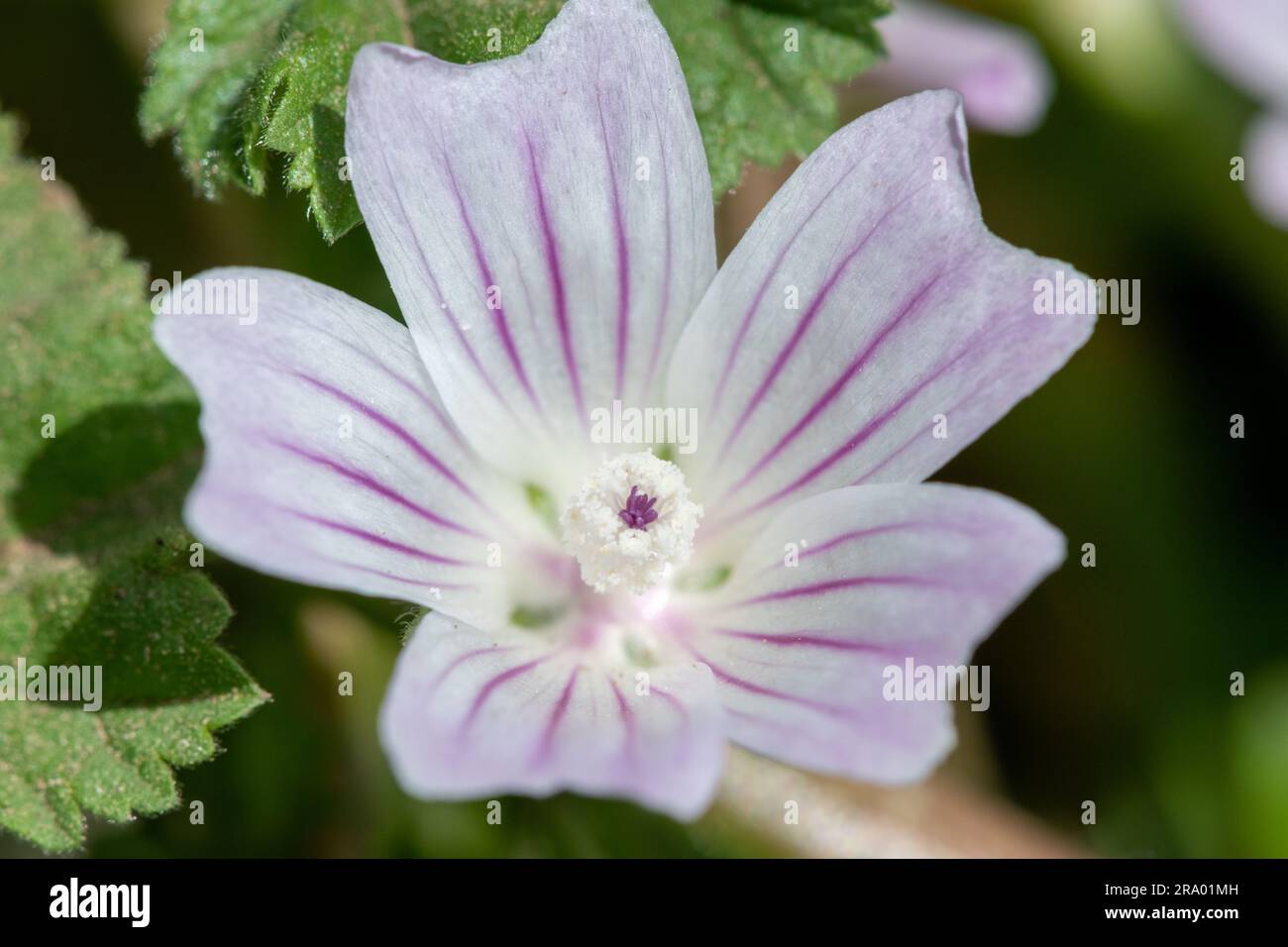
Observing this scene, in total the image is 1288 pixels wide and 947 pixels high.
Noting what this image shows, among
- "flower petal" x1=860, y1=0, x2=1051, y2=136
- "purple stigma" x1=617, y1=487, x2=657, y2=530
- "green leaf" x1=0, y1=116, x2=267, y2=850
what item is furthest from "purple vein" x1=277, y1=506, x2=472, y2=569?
"flower petal" x1=860, y1=0, x2=1051, y2=136

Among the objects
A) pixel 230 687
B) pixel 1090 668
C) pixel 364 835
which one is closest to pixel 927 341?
pixel 230 687

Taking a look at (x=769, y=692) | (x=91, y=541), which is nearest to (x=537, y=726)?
(x=769, y=692)

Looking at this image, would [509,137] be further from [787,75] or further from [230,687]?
[230,687]

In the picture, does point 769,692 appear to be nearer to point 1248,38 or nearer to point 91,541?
point 91,541

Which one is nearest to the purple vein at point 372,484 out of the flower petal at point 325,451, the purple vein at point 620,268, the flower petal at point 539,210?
the flower petal at point 325,451

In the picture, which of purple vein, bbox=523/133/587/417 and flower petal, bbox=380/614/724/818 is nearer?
flower petal, bbox=380/614/724/818

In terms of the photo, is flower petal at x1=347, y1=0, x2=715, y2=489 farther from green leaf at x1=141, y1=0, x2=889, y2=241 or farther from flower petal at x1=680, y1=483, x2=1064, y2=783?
flower petal at x1=680, y1=483, x2=1064, y2=783

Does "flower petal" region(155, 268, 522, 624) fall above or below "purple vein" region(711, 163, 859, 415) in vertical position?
below
